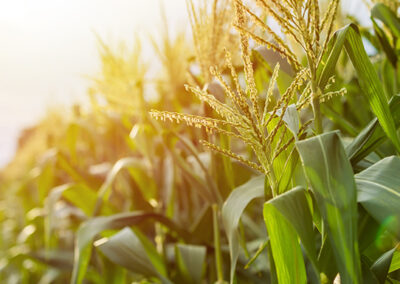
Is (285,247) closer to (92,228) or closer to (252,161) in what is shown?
(92,228)

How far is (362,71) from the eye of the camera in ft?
2.30

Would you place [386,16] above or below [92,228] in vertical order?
above

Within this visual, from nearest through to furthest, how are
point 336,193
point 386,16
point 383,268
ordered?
point 336,193 < point 383,268 < point 386,16

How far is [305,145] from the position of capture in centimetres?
57

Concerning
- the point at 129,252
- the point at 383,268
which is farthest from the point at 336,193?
the point at 129,252

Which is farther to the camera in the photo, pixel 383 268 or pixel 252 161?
pixel 252 161

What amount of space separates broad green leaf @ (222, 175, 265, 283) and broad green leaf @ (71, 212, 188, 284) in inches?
20.1

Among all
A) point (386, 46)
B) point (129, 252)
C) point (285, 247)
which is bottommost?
point (129, 252)

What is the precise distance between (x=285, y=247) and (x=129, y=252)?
0.63 meters

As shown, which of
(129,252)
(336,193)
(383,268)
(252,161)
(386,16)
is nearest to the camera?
(336,193)

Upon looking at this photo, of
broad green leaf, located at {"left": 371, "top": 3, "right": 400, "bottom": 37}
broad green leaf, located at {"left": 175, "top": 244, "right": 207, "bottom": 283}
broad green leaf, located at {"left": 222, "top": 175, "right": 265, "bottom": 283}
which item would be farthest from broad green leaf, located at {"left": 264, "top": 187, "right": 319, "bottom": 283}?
broad green leaf, located at {"left": 175, "top": 244, "right": 207, "bottom": 283}

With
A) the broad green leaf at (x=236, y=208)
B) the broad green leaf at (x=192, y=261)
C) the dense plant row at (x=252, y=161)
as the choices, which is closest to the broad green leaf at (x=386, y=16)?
the dense plant row at (x=252, y=161)

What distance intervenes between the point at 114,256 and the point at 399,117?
79cm

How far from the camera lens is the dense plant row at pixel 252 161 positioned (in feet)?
1.86
